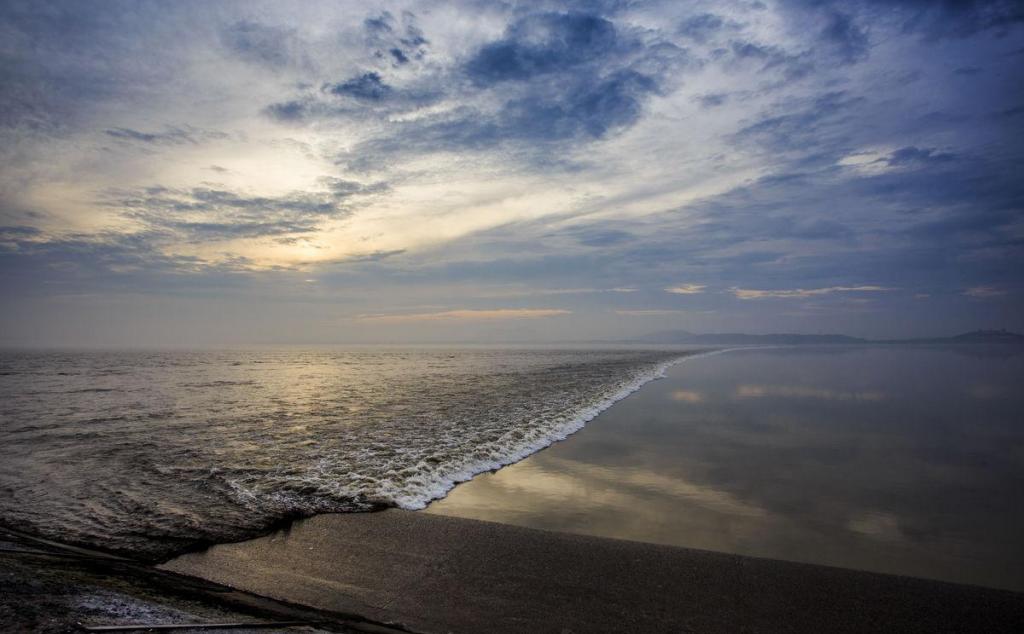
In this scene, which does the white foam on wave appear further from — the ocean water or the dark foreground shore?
the dark foreground shore

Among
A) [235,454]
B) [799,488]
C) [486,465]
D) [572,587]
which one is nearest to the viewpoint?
[572,587]

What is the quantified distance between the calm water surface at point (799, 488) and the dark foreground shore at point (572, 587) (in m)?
0.60

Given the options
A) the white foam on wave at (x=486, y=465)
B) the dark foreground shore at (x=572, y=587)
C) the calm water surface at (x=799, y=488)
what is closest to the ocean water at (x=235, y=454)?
the white foam on wave at (x=486, y=465)

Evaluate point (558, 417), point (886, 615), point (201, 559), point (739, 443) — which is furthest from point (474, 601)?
point (558, 417)

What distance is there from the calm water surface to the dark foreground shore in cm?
60

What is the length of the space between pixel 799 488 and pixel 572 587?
5910 mm

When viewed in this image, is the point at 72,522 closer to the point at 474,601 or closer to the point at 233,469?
the point at 233,469

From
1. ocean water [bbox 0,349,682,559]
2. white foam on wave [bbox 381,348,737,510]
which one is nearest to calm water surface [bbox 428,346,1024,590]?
white foam on wave [bbox 381,348,737,510]

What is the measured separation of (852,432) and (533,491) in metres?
10.6

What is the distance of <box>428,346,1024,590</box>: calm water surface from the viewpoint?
6766mm

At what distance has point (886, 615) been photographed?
5.07 metres

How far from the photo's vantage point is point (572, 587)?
5625mm

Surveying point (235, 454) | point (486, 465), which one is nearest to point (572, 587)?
point (486, 465)

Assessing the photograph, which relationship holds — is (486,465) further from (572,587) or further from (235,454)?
(235,454)
